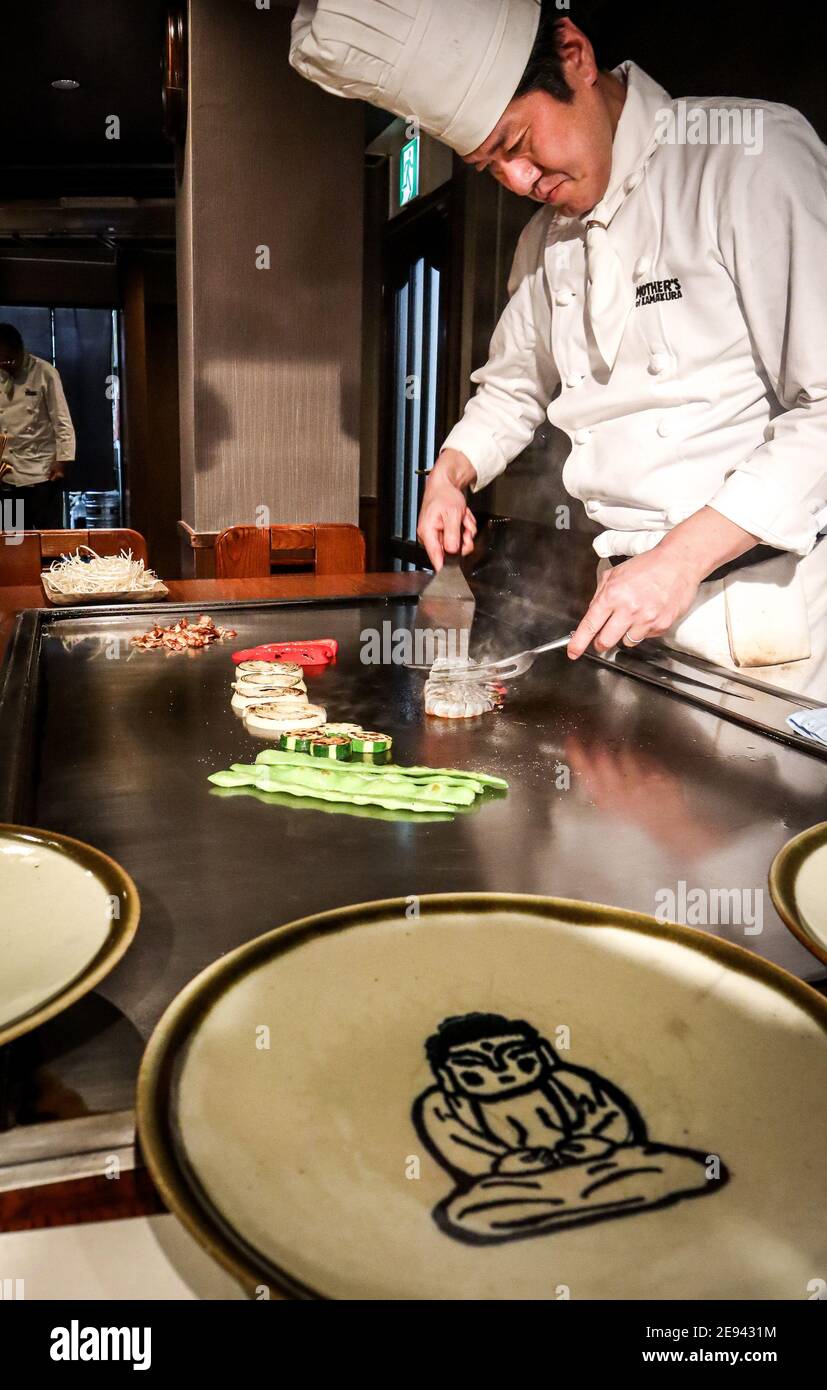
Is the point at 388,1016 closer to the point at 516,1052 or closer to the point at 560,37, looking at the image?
the point at 516,1052

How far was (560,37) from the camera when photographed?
1885 millimetres

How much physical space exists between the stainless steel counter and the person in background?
271 inches

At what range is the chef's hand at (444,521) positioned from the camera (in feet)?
7.45

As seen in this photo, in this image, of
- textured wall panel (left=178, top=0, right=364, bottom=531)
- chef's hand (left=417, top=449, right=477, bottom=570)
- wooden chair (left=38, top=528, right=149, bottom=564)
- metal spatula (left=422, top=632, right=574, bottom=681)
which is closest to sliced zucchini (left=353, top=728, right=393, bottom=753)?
metal spatula (left=422, top=632, right=574, bottom=681)

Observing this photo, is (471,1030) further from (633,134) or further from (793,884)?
(633,134)

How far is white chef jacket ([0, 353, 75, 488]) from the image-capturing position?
308 inches

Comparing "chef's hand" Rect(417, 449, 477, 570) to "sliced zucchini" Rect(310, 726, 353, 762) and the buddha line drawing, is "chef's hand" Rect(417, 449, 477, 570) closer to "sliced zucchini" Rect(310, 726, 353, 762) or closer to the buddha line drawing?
"sliced zucchini" Rect(310, 726, 353, 762)

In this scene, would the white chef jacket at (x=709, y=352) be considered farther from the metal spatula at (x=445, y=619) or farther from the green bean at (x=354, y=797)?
the green bean at (x=354, y=797)

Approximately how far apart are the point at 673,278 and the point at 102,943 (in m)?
1.78

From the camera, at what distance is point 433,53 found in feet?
6.32

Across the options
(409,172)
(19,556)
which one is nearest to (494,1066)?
(19,556)
